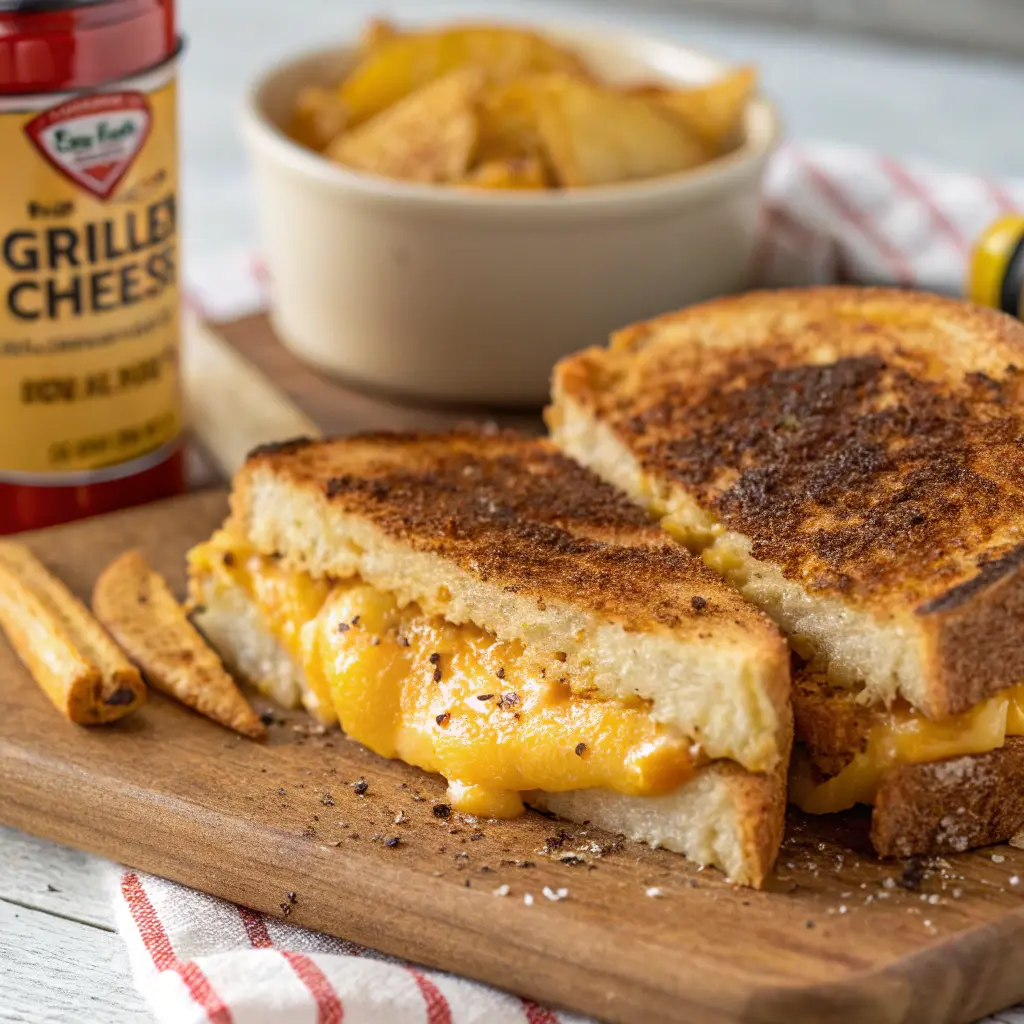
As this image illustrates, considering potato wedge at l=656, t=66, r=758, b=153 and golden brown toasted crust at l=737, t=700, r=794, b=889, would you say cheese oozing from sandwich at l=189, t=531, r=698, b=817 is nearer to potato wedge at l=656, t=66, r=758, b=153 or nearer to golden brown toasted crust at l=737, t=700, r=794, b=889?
golden brown toasted crust at l=737, t=700, r=794, b=889

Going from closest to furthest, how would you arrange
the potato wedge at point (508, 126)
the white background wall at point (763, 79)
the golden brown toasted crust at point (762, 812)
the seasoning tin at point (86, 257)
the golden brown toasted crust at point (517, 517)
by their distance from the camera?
the golden brown toasted crust at point (762, 812) → the golden brown toasted crust at point (517, 517) → the seasoning tin at point (86, 257) → the potato wedge at point (508, 126) → the white background wall at point (763, 79)

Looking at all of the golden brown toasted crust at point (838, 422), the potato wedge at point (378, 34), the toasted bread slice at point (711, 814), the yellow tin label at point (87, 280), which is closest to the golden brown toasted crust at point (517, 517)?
the golden brown toasted crust at point (838, 422)

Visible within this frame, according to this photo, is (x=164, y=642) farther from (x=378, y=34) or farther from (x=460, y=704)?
(x=378, y=34)

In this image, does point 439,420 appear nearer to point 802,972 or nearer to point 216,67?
point 802,972

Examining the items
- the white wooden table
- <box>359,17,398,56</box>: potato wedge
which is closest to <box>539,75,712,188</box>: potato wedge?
<box>359,17,398,56</box>: potato wedge

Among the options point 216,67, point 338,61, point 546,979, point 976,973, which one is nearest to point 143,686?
point 546,979

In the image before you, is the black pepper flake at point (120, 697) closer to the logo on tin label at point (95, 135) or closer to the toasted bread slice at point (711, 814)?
the toasted bread slice at point (711, 814)
